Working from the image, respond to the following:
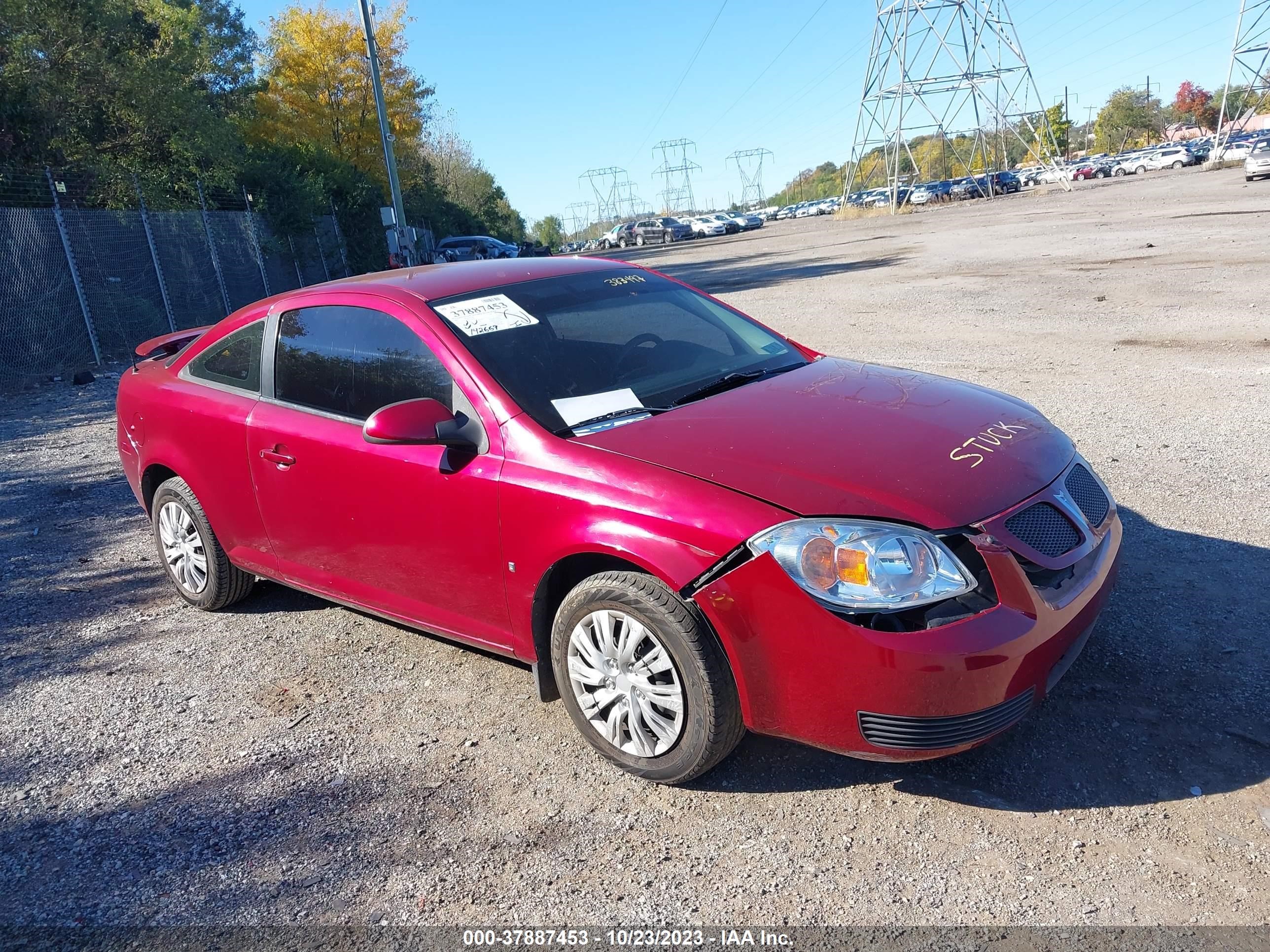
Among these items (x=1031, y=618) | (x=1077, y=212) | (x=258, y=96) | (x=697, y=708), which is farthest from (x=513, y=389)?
(x=258, y=96)

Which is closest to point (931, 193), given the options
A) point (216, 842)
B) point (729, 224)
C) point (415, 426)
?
point (729, 224)

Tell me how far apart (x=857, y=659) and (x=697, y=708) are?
56 cm

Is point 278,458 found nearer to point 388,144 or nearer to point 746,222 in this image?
→ point 388,144

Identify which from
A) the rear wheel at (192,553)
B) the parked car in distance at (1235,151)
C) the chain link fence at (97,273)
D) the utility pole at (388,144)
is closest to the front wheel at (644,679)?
the rear wheel at (192,553)

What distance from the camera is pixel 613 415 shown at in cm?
355

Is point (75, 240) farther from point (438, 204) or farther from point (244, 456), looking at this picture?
point (438, 204)

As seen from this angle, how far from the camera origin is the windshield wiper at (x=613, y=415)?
3.42 m

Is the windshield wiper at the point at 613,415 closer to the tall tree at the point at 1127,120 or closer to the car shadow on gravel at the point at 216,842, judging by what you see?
the car shadow on gravel at the point at 216,842

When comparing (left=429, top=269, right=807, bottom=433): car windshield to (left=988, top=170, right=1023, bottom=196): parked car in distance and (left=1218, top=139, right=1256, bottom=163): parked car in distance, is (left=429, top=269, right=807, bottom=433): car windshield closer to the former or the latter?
(left=1218, top=139, right=1256, bottom=163): parked car in distance

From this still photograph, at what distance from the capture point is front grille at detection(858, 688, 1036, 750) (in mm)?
2750

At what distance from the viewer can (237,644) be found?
15.3 ft

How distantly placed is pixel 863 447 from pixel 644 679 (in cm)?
106

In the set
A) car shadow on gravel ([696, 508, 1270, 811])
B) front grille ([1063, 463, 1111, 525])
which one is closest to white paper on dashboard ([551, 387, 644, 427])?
car shadow on gravel ([696, 508, 1270, 811])

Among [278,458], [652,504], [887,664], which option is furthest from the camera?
[278,458]
